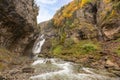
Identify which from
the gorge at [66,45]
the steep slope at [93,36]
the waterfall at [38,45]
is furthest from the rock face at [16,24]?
the waterfall at [38,45]

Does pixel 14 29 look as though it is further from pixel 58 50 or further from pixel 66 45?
pixel 66 45

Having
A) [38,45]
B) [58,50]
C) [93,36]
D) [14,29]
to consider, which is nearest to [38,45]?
[38,45]

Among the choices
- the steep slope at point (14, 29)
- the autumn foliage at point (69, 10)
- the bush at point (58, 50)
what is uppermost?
the autumn foliage at point (69, 10)

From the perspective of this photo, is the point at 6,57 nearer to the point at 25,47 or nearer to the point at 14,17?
the point at 14,17

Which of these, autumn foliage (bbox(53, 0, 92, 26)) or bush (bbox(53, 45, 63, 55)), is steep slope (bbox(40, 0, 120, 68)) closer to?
bush (bbox(53, 45, 63, 55))

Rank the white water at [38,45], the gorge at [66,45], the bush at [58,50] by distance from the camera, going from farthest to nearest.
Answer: the white water at [38,45]
the bush at [58,50]
the gorge at [66,45]

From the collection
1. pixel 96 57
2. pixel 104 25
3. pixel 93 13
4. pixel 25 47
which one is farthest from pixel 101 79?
pixel 93 13

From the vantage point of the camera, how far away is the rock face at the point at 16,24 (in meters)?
38.4

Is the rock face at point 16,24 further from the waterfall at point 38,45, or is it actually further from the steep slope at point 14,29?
the waterfall at point 38,45

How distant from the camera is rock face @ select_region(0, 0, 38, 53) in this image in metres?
38.4

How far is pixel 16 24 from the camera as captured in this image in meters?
42.3

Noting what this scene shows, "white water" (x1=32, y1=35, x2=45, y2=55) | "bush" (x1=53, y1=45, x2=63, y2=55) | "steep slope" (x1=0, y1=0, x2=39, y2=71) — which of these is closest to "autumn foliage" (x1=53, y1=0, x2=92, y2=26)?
"white water" (x1=32, y1=35, x2=45, y2=55)

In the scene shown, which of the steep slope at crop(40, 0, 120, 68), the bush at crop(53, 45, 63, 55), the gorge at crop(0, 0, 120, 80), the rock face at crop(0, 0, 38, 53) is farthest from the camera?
the bush at crop(53, 45, 63, 55)

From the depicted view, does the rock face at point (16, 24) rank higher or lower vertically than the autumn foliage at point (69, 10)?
lower
